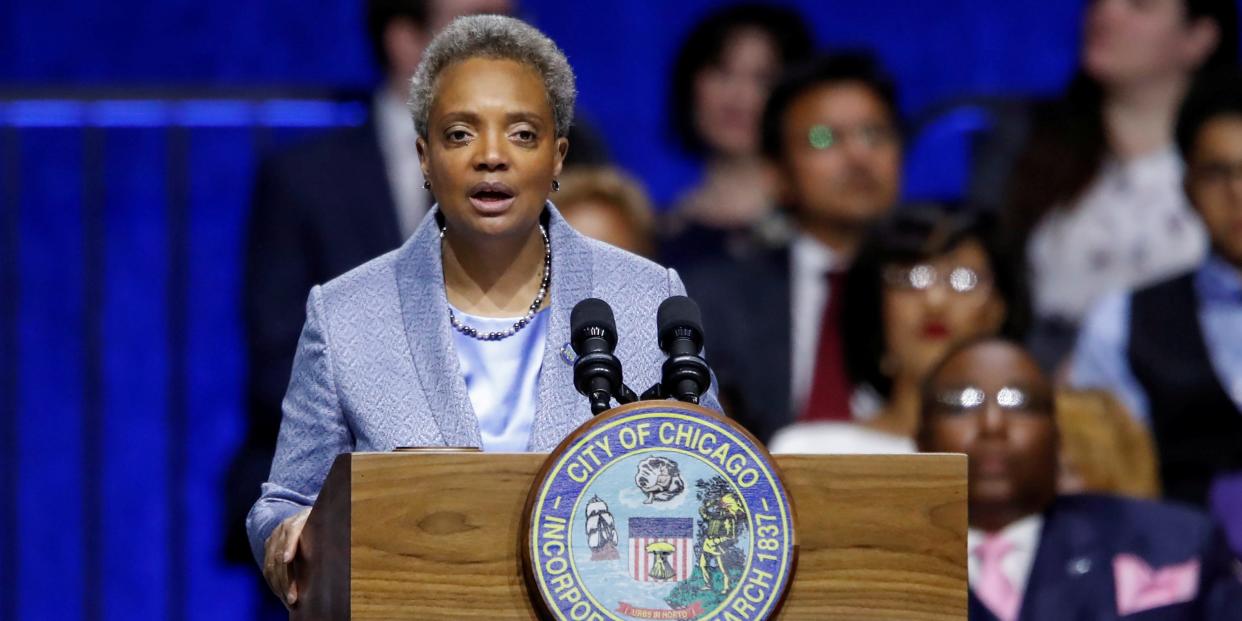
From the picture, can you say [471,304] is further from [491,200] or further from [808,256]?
[808,256]

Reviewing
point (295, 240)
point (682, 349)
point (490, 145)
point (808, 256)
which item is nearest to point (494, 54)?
point (490, 145)

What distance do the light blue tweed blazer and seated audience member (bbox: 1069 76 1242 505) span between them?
236 centimetres

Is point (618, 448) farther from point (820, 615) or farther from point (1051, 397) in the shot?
point (1051, 397)

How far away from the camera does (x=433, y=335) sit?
7.30ft

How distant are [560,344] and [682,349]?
204 millimetres

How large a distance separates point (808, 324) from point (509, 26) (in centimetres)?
231

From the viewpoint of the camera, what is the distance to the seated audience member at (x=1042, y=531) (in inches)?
141

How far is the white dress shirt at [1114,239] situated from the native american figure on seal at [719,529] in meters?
2.93

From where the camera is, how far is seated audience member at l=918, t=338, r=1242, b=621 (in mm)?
3586

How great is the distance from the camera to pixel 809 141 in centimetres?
464

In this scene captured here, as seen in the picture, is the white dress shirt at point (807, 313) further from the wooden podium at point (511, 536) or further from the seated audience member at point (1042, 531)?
the wooden podium at point (511, 536)

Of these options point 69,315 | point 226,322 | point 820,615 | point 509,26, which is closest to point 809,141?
point 226,322

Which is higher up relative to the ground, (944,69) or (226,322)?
(944,69)

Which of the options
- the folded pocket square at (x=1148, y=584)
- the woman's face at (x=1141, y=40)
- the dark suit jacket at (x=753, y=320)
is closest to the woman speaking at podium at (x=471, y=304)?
the folded pocket square at (x=1148, y=584)
